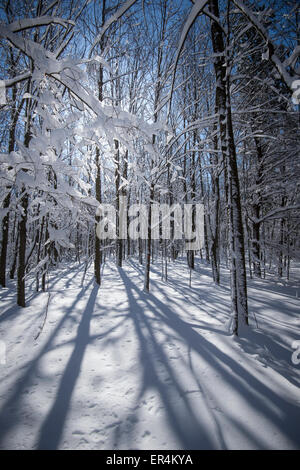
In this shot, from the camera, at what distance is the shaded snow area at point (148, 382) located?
5.07 ft

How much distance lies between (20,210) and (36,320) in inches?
88.9

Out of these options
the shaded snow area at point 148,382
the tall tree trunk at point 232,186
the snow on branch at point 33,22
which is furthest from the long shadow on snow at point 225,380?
the snow on branch at point 33,22

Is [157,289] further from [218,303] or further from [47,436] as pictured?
[47,436]

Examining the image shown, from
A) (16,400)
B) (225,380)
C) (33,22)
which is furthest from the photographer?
(225,380)

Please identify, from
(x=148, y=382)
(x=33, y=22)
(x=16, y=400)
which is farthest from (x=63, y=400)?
(x=33, y=22)

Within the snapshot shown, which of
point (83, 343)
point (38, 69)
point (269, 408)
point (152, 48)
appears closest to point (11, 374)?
point (83, 343)

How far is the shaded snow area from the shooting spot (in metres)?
1.54

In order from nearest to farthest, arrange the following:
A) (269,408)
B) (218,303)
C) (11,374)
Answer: (269,408) → (11,374) → (218,303)

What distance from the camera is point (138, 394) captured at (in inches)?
78.5

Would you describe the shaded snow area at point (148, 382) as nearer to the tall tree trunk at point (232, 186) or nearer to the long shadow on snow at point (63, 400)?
the long shadow on snow at point (63, 400)

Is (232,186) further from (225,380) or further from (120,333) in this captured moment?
(120,333)

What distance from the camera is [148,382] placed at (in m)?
2.16

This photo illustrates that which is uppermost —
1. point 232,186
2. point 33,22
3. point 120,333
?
point 33,22
